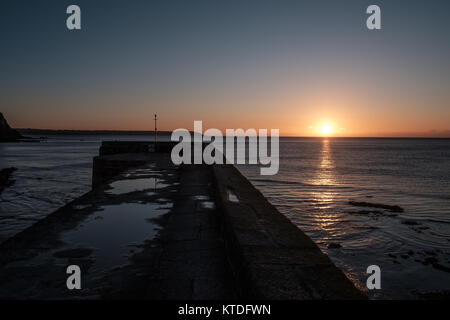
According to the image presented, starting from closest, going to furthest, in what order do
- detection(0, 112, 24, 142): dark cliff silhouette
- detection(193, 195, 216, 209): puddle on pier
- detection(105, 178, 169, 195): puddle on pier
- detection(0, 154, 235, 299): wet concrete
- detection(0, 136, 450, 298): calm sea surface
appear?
detection(0, 154, 235, 299): wet concrete, detection(193, 195, 216, 209): puddle on pier, detection(0, 136, 450, 298): calm sea surface, detection(105, 178, 169, 195): puddle on pier, detection(0, 112, 24, 142): dark cliff silhouette

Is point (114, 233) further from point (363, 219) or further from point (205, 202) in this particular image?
point (363, 219)

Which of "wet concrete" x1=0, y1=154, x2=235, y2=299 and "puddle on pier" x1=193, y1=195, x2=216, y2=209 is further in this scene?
"puddle on pier" x1=193, y1=195, x2=216, y2=209

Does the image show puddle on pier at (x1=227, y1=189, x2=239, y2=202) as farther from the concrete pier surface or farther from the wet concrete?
the wet concrete

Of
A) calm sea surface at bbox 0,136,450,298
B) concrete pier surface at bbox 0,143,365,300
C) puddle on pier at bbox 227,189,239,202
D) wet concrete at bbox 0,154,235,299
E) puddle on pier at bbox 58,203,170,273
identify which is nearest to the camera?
concrete pier surface at bbox 0,143,365,300

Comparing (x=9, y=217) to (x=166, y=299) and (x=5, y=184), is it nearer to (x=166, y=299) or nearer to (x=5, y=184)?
(x=5, y=184)

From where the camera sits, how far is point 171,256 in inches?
140

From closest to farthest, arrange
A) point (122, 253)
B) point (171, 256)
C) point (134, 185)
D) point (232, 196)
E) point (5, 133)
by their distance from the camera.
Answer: point (171, 256) < point (122, 253) < point (232, 196) < point (134, 185) < point (5, 133)

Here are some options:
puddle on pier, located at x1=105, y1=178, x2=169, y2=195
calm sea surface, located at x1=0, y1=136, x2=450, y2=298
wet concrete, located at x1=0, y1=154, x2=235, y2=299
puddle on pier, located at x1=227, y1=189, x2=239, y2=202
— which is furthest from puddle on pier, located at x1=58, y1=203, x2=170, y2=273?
calm sea surface, located at x1=0, y1=136, x2=450, y2=298

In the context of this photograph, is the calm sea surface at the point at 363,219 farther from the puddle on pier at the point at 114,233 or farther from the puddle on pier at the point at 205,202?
the puddle on pier at the point at 114,233

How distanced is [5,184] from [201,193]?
53.2ft

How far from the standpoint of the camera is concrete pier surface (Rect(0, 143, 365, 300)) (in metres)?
2.53

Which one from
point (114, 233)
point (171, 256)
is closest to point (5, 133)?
point (114, 233)

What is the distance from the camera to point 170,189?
26.0 feet

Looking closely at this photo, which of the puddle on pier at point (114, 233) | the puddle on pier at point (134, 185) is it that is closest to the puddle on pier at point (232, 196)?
the puddle on pier at point (114, 233)
